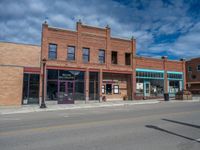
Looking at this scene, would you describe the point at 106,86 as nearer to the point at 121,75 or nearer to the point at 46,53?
the point at 121,75

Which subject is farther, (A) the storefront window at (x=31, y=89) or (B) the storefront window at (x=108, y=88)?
(B) the storefront window at (x=108, y=88)

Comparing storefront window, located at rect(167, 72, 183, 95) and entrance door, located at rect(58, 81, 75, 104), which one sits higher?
storefront window, located at rect(167, 72, 183, 95)

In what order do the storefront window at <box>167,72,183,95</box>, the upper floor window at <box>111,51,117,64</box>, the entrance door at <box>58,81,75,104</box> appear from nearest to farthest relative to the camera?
the entrance door at <box>58,81,75,104</box>
the upper floor window at <box>111,51,117,64</box>
the storefront window at <box>167,72,183,95</box>

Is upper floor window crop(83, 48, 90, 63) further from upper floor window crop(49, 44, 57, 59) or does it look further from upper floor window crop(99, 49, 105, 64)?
upper floor window crop(49, 44, 57, 59)

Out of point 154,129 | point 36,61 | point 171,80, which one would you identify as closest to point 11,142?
point 154,129

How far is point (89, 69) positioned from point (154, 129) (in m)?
19.9

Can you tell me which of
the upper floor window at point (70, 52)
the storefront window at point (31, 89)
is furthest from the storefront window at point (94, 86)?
the storefront window at point (31, 89)

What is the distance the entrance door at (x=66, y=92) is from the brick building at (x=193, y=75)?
3899 cm

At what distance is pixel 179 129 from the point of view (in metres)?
9.42

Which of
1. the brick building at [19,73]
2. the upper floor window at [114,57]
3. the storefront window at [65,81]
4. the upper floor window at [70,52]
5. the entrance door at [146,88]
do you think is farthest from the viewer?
the entrance door at [146,88]

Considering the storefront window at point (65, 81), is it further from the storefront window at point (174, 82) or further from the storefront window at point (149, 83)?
the storefront window at point (174, 82)

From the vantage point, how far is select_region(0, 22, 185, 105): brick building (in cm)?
2573

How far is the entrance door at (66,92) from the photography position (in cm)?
2644

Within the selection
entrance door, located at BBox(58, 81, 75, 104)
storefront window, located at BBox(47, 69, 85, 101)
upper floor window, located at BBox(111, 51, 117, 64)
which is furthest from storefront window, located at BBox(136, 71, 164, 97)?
entrance door, located at BBox(58, 81, 75, 104)
